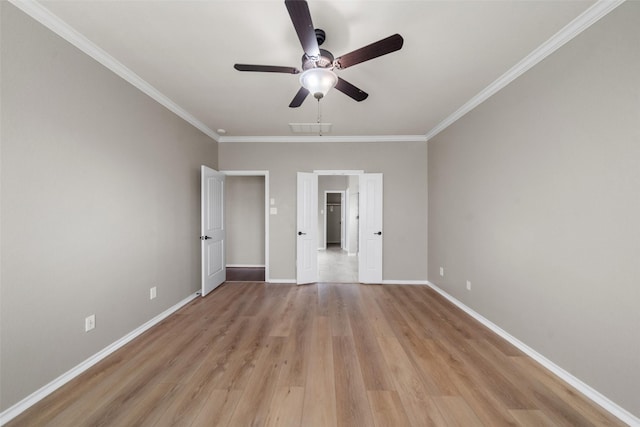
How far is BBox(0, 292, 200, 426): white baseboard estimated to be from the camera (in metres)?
1.41

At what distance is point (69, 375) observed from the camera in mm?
1739

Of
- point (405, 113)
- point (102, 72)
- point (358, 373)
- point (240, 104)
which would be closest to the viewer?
point (358, 373)

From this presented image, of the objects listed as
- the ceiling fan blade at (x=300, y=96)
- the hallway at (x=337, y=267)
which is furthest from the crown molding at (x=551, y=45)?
the hallway at (x=337, y=267)

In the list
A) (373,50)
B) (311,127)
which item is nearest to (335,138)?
(311,127)

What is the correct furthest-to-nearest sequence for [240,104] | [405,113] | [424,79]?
1. [405,113]
2. [240,104]
3. [424,79]

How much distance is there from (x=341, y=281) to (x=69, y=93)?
13.4 feet

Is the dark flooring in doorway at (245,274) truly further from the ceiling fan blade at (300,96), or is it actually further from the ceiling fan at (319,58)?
the ceiling fan at (319,58)

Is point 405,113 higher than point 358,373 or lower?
higher

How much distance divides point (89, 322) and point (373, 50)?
3.07 metres

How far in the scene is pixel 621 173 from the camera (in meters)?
1.44

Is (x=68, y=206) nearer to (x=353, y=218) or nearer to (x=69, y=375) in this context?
(x=69, y=375)

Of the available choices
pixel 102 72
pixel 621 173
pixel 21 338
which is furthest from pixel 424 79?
pixel 21 338

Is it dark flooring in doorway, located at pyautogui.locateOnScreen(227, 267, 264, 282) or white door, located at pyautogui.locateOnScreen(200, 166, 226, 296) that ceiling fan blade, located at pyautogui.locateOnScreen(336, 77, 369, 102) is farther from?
dark flooring in doorway, located at pyautogui.locateOnScreen(227, 267, 264, 282)

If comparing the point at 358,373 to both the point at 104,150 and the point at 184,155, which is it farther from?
the point at 184,155
